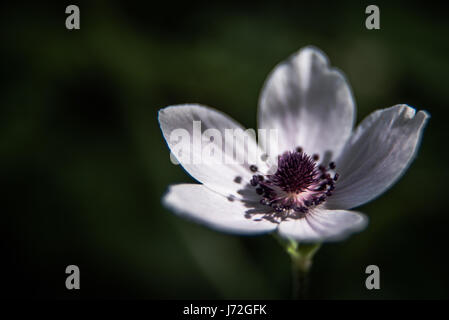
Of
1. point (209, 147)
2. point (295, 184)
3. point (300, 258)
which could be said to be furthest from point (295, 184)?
point (209, 147)

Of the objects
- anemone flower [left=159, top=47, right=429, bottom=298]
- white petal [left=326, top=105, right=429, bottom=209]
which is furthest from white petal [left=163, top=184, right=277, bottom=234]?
white petal [left=326, top=105, right=429, bottom=209]

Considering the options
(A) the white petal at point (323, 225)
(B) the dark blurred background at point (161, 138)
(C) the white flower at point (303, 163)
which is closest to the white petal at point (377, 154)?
(C) the white flower at point (303, 163)

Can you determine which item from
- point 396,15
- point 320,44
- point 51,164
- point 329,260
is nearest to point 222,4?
point 320,44

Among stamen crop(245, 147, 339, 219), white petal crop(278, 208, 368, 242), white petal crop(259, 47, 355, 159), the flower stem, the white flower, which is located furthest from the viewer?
white petal crop(259, 47, 355, 159)

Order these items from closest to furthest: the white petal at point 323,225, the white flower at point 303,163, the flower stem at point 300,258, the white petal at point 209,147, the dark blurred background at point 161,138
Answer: the white petal at point 323,225 → the white flower at point 303,163 → the flower stem at point 300,258 → the white petal at point 209,147 → the dark blurred background at point 161,138

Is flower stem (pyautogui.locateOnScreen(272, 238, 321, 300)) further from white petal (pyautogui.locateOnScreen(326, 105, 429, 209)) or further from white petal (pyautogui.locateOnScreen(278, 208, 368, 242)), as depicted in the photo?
white petal (pyautogui.locateOnScreen(326, 105, 429, 209))

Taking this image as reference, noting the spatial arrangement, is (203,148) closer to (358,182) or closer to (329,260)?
(358,182)

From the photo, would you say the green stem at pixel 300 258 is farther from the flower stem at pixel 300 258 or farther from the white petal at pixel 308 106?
the white petal at pixel 308 106

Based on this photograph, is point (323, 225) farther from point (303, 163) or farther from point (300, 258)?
point (303, 163)
